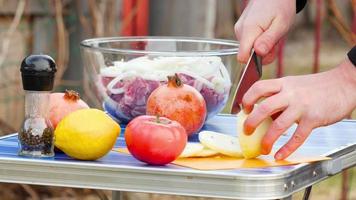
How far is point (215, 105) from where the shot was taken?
273 centimetres

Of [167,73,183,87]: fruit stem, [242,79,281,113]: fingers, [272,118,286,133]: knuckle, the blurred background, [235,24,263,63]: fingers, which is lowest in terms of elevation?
the blurred background

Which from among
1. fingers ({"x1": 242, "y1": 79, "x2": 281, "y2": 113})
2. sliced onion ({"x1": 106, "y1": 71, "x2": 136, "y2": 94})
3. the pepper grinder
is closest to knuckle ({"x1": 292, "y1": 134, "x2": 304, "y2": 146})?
fingers ({"x1": 242, "y1": 79, "x2": 281, "y2": 113})

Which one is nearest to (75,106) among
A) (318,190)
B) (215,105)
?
(215,105)

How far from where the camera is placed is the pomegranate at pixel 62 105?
2383 mm

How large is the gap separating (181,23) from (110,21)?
333 mm

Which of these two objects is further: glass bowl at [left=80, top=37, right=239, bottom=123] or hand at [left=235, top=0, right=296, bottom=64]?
glass bowl at [left=80, top=37, right=239, bottom=123]

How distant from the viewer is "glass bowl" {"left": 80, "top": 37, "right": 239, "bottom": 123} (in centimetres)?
264

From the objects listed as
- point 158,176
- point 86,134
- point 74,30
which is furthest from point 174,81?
point 74,30

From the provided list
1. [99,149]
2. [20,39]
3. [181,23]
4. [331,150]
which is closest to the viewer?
[99,149]

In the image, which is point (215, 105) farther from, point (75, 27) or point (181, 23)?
point (75, 27)

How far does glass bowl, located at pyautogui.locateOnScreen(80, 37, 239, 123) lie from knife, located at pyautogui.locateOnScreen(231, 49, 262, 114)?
20 centimetres

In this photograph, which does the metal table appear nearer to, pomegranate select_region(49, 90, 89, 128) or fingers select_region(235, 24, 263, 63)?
pomegranate select_region(49, 90, 89, 128)

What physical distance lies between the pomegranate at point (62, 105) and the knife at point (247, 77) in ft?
1.14

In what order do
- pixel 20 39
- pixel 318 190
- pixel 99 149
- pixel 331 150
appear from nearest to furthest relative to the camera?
pixel 99 149
pixel 331 150
pixel 20 39
pixel 318 190
